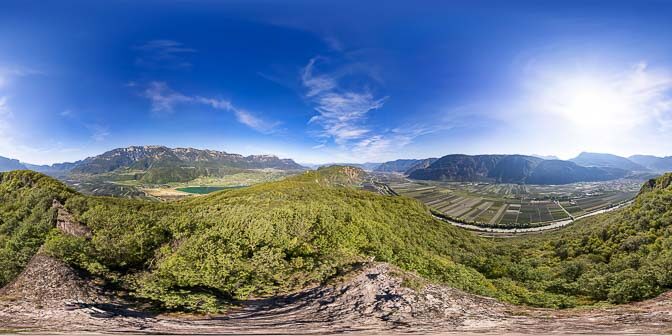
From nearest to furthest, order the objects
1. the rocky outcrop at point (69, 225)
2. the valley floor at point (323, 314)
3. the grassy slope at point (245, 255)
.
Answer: the valley floor at point (323, 314) < the grassy slope at point (245, 255) < the rocky outcrop at point (69, 225)

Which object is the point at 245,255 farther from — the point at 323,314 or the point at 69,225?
the point at 69,225

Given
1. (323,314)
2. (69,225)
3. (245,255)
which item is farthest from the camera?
(69,225)

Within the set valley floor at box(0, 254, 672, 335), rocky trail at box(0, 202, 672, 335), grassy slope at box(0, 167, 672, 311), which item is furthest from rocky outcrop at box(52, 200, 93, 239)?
valley floor at box(0, 254, 672, 335)

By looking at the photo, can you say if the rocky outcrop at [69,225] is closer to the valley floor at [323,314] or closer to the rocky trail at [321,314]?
the rocky trail at [321,314]

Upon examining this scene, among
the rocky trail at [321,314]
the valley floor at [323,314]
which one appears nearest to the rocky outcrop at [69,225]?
the rocky trail at [321,314]

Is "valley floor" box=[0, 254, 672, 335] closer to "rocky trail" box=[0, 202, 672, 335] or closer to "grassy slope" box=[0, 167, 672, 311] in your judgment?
"rocky trail" box=[0, 202, 672, 335]

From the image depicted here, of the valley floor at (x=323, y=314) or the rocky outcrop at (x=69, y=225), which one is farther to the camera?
the rocky outcrop at (x=69, y=225)

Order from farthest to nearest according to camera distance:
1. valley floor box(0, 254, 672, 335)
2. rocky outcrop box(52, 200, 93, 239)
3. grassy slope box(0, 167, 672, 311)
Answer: rocky outcrop box(52, 200, 93, 239)
grassy slope box(0, 167, 672, 311)
valley floor box(0, 254, 672, 335)

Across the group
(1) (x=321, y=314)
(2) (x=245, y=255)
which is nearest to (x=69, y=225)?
(2) (x=245, y=255)
